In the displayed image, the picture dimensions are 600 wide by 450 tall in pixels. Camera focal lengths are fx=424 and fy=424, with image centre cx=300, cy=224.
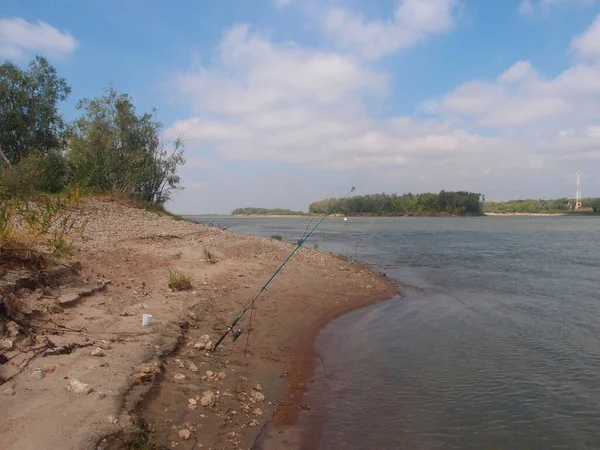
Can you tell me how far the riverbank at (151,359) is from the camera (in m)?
3.94

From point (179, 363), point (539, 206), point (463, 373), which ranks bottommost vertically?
point (463, 373)

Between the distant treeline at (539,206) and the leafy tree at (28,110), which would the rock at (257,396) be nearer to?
the leafy tree at (28,110)

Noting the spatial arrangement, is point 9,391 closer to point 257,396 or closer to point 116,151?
point 257,396

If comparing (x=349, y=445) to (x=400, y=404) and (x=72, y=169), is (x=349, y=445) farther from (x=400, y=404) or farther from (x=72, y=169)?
(x=72, y=169)

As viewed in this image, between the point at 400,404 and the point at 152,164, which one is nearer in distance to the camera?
the point at 400,404

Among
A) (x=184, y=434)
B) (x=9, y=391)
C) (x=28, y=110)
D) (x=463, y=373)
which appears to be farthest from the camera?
(x=28, y=110)

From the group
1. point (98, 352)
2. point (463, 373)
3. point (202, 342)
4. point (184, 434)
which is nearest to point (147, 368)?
point (98, 352)

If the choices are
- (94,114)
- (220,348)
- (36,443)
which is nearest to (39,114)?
(94,114)

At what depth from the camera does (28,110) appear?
26719mm

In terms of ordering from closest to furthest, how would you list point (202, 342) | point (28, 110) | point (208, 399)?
1. point (208, 399)
2. point (202, 342)
3. point (28, 110)

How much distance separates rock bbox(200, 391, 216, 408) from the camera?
192 inches

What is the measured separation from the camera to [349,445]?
15.8 ft

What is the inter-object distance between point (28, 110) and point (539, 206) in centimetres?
15733

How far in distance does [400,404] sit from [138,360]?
3.54 meters
